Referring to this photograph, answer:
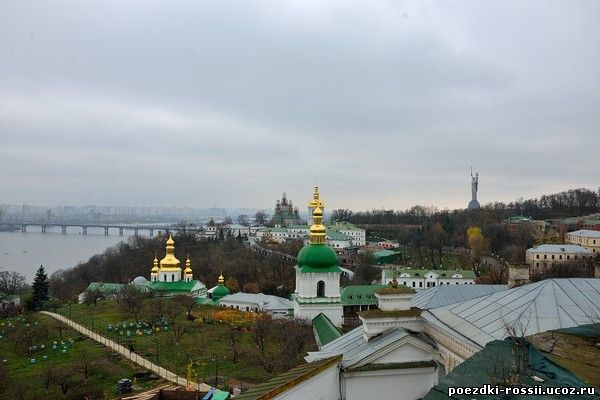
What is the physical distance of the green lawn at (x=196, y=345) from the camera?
20.6 metres

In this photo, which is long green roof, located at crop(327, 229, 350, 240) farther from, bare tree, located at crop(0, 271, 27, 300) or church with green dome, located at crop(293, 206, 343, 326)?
church with green dome, located at crop(293, 206, 343, 326)

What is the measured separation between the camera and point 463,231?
250ft

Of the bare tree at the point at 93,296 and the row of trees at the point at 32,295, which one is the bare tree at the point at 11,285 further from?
the bare tree at the point at 93,296

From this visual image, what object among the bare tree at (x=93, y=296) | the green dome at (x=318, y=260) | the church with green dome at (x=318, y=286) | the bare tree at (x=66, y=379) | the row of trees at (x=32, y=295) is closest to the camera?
the bare tree at (x=66, y=379)

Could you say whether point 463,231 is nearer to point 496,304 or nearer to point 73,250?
point 496,304

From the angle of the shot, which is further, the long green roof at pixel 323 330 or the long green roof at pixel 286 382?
the long green roof at pixel 323 330

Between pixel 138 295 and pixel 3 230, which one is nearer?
pixel 138 295

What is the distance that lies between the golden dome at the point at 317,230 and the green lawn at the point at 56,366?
1096 cm

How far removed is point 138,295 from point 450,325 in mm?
30932

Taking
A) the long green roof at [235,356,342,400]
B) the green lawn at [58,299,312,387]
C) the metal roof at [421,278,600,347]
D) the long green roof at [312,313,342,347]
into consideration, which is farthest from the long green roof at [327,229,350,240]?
the long green roof at [235,356,342,400]

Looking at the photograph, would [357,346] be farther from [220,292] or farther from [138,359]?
[220,292]

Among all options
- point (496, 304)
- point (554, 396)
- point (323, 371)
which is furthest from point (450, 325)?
point (554, 396)

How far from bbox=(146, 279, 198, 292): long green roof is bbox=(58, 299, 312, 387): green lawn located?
5681 mm

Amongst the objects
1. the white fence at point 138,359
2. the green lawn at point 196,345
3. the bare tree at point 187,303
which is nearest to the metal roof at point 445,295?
the green lawn at point 196,345
